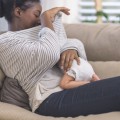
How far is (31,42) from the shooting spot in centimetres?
160

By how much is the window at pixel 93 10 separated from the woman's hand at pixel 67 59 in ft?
5.19

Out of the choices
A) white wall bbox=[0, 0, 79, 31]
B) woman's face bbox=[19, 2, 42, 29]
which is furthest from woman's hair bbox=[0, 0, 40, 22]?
white wall bbox=[0, 0, 79, 31]

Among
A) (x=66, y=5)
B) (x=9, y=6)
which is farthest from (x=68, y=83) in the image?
(x=66, y=5)

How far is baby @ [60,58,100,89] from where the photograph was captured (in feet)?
5.17

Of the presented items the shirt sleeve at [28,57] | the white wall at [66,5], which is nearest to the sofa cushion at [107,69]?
the shirt sleeve at [28,57]

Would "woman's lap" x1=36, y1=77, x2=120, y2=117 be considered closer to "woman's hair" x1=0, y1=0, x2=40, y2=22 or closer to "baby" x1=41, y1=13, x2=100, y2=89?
"baby" x1=41, y1=13, x2=100, y2=89

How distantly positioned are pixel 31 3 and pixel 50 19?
0.17 meters

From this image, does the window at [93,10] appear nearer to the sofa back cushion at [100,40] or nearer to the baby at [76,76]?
Result: the sofa back cushion at [100,40]

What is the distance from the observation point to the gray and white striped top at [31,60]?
150 cm

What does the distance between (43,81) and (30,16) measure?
0.42m

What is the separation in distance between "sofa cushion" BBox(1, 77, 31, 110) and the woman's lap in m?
0.12

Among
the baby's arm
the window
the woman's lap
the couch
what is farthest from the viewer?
the window

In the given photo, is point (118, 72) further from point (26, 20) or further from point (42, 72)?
point (26, 20)

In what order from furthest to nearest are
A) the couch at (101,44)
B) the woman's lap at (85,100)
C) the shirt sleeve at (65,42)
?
1. the couch at (101,44)
2. the shirt sleeve at (65,42)
3. the woman's lap at (85,100)
